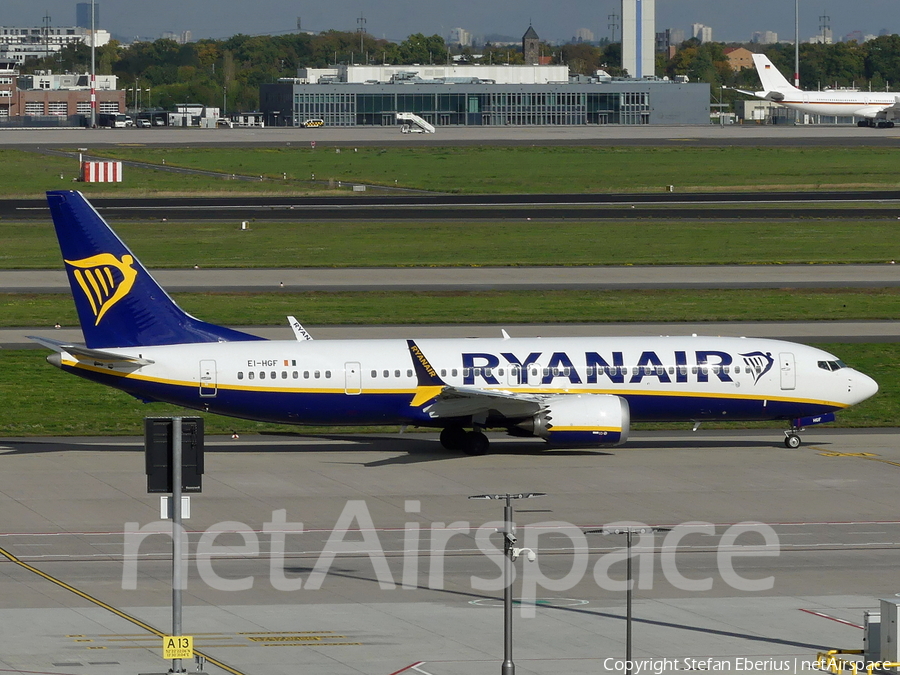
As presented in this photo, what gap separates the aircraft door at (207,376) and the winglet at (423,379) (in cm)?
631

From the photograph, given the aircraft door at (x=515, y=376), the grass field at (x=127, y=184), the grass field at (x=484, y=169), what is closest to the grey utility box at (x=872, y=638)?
the aircraft door at (x=515, y=376)

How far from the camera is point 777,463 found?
146ft

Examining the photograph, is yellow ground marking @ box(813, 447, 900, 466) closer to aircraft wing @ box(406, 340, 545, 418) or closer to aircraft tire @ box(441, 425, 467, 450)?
aircraft wing @ box(406, 340, 545, 418)

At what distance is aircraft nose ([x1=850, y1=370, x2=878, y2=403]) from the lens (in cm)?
4722

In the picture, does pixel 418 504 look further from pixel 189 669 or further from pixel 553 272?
pixel 553 272

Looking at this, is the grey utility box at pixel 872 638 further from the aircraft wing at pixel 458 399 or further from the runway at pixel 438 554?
the aircraft wing at pixel 458 399

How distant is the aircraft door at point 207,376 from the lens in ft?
147

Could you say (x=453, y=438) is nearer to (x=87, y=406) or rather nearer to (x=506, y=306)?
(x=87, y=406)

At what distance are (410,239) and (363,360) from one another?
5186cm

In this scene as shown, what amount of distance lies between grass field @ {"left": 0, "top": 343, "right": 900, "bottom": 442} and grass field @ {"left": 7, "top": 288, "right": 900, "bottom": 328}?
9.61 metres

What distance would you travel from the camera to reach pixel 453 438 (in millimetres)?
46250

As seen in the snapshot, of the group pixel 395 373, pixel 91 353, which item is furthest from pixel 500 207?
pixel 91 353

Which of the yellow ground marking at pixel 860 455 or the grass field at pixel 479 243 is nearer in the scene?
the yellow ground marking at pixel 860 455

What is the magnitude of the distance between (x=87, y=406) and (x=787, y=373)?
25902mm
